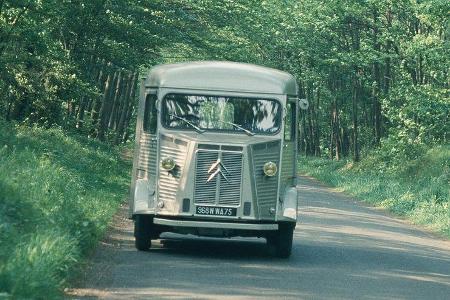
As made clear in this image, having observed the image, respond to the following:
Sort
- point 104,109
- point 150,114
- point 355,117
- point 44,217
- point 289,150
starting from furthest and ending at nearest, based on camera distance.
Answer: point 355,117 < point 104,109 < point 150,114 < point 289,150 < point 44,217

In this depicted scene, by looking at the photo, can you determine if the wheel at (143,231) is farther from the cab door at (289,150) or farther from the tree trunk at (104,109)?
the tree trunk at (104,109)

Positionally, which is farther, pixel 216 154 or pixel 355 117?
pixel 355 117

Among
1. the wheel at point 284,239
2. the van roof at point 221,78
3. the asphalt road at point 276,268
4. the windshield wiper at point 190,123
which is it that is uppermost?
the van roof at point 221,78

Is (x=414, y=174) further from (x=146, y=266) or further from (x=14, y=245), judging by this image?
(x=14, y=245)

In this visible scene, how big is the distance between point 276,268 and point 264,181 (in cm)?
160

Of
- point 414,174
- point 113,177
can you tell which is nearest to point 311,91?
point 414,174

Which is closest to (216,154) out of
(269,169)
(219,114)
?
(269,169)

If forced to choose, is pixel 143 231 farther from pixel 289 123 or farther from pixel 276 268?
pixel 289 123

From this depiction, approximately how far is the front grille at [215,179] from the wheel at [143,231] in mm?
866

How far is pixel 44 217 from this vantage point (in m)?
14.3

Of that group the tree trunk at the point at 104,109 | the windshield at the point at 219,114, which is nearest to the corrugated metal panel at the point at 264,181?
the windshield at the point at 219,114

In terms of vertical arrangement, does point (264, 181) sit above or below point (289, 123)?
below

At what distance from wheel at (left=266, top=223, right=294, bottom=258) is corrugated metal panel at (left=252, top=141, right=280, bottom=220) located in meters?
0.35

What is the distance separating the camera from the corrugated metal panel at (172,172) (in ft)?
52.6
